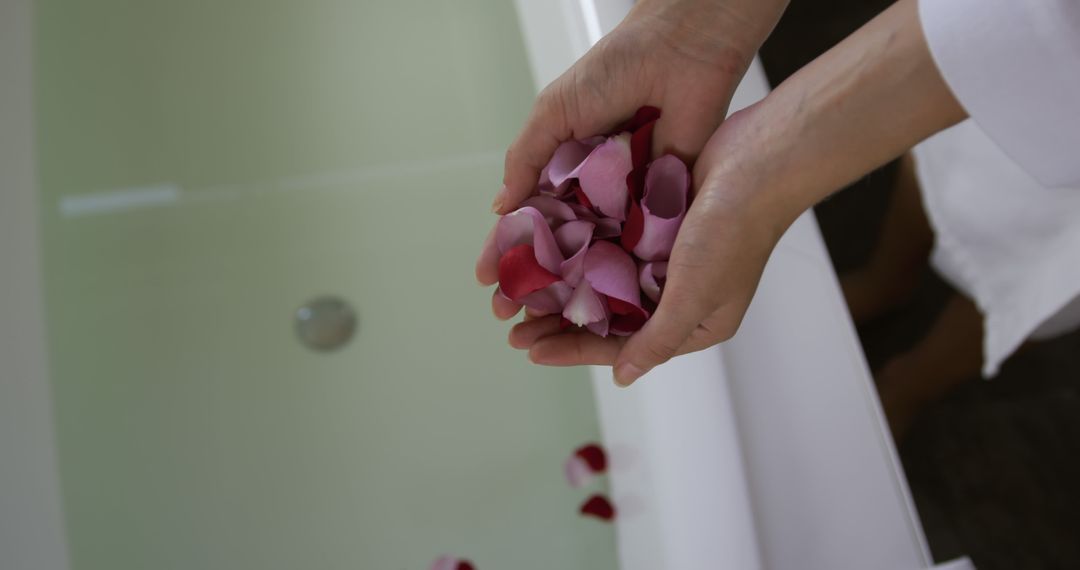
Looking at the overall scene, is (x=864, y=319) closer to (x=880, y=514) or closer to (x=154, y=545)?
(x=880, y=514)

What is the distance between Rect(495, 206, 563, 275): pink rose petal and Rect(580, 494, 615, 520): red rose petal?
1.05 feet

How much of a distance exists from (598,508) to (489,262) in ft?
1.04

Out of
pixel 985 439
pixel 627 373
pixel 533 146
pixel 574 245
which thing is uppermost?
pixel 533 146

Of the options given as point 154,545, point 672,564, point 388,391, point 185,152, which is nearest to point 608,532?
point 672,564

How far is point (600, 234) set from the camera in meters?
0.61

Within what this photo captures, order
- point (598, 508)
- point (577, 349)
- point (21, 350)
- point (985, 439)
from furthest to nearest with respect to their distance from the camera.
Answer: point (985, 439) < point (21, 350) < point (598, 508) < point (577, 349)

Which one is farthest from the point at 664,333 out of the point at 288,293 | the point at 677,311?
the point at 288,293

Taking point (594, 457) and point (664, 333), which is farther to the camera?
point (594, 457)

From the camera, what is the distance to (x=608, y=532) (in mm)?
775

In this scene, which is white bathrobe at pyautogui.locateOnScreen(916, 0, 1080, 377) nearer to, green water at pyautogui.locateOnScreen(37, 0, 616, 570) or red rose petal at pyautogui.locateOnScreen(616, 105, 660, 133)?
red rose petal at pyautogui.locateOnScreen(616, 105, 660, 133)

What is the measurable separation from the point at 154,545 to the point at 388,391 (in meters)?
0.35

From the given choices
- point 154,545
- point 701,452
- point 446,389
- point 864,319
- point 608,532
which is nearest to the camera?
point 701,452

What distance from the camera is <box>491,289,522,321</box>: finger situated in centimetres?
63

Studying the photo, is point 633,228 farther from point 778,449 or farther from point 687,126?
point 778,449
